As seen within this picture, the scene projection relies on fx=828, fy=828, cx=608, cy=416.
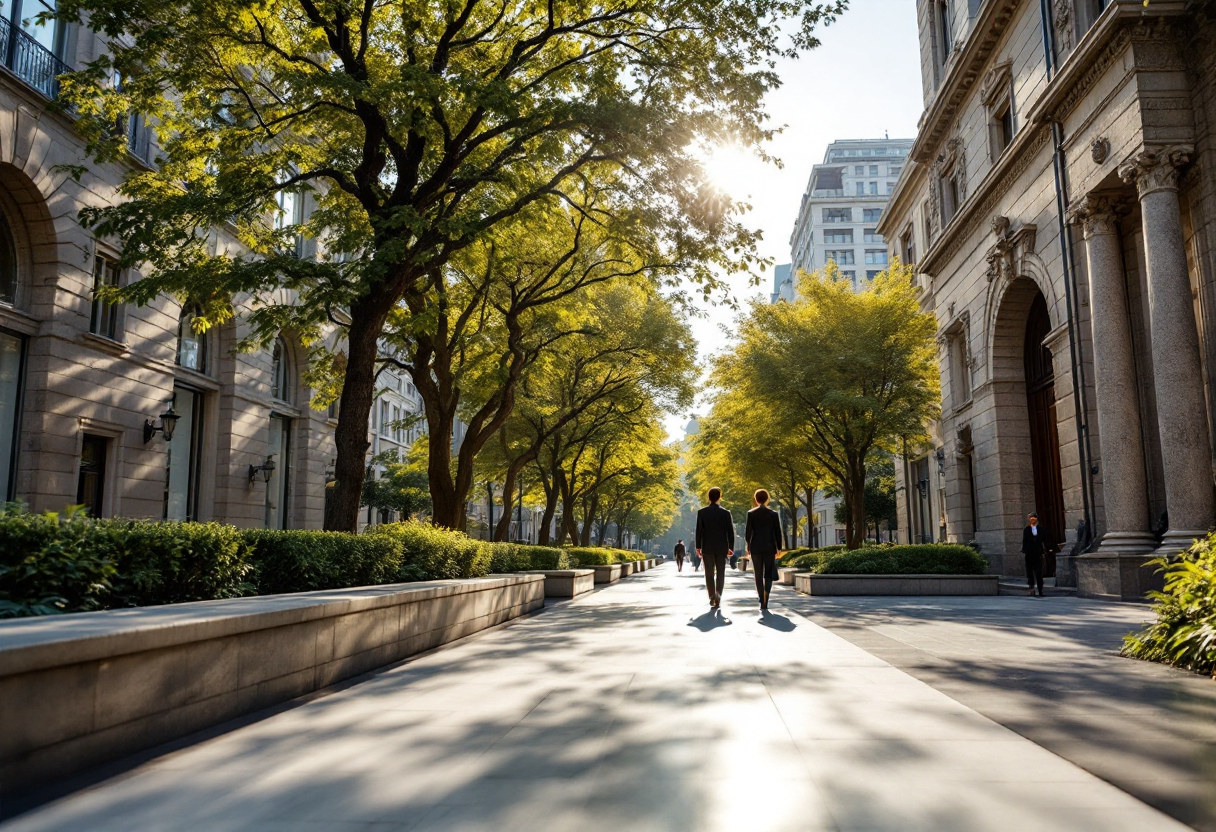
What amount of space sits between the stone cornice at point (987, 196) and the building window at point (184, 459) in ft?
77.5

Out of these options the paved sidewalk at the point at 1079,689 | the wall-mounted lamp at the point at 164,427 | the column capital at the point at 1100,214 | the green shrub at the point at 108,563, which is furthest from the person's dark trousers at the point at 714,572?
the wall-mounted lamp at the point at 164,427

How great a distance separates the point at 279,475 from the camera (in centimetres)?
2928

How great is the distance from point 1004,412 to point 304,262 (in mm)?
20974

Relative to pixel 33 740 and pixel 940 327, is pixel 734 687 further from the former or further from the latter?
pixel 940 327

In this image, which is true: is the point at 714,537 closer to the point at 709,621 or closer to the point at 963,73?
the point at 709,621

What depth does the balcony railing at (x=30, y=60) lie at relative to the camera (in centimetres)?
1591

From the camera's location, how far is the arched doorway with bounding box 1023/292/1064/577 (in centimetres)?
2366

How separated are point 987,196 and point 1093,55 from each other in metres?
7.58

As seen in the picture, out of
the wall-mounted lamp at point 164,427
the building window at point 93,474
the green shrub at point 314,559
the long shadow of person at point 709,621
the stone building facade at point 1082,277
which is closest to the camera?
the green shrub at point 314,559

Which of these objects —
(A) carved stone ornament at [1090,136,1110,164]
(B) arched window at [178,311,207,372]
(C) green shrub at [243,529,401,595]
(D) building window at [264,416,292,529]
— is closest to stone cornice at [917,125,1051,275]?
(A) carved stone ornament at [1090,136,1110,164]

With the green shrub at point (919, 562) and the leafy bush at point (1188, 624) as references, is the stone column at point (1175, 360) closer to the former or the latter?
the green shrub at point (919, 562)

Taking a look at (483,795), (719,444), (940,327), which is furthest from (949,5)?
(483,795)

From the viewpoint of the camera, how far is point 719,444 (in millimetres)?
30297

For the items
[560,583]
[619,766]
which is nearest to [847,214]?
[560,583]
